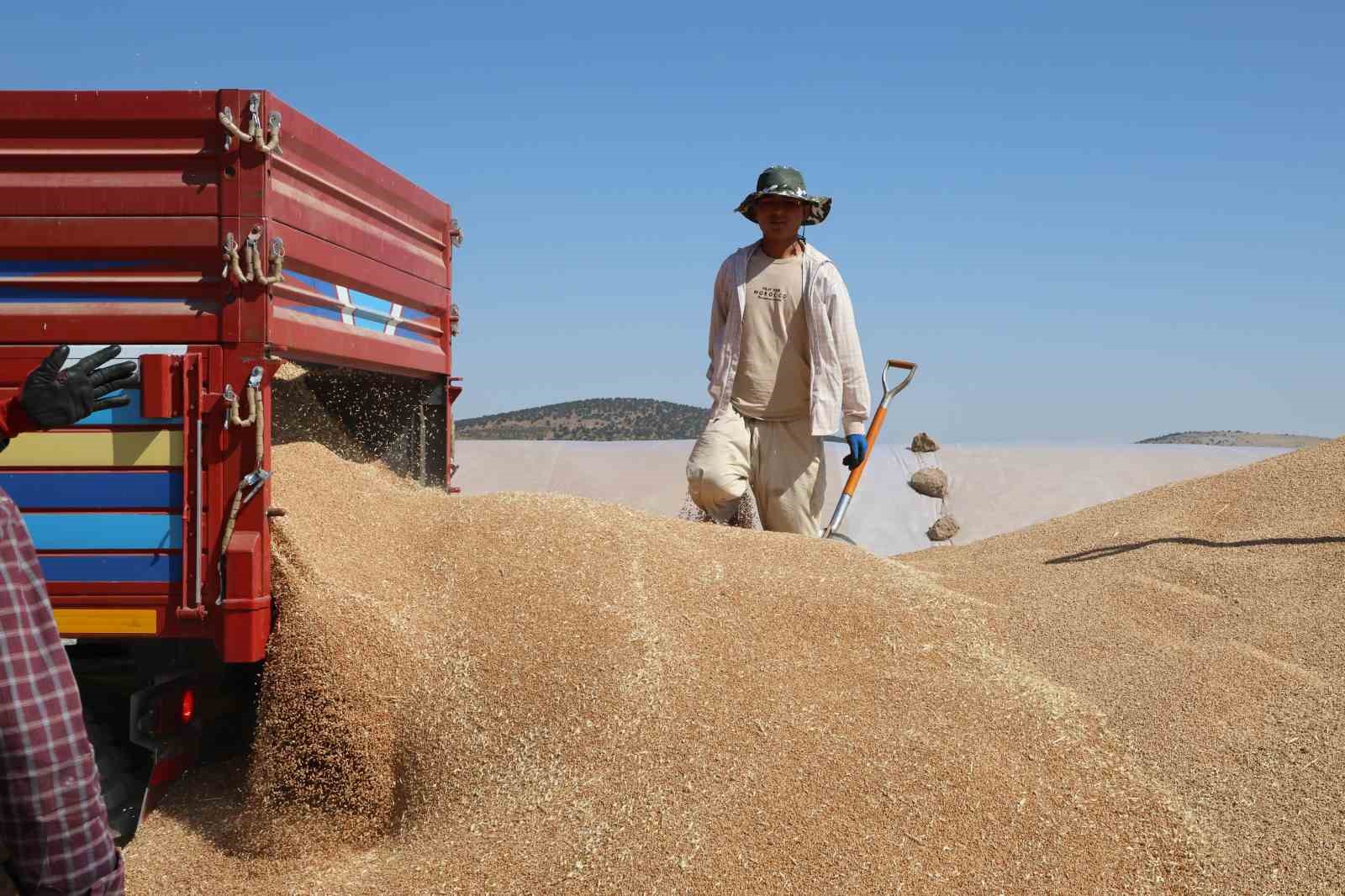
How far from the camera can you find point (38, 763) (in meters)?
1.52

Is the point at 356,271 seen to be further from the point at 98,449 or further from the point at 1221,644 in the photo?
the point at 1221,644

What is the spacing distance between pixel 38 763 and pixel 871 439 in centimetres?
498

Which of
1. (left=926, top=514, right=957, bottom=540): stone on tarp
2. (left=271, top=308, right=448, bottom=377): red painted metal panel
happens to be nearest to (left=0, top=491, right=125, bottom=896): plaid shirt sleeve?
(left=271, top=308, right=448, bottom=377): red painted metal panel

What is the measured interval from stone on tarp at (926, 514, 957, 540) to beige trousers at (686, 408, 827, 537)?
3.74m

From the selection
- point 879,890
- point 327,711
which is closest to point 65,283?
point 327,711

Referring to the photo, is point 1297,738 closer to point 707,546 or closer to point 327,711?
point 707,546

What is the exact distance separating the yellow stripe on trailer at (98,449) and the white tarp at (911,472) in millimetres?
6486

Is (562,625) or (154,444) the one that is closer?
(154,444)

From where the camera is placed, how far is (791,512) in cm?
575

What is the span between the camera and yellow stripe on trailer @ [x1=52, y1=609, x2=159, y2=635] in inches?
122

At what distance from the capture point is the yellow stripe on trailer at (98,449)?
3.06m

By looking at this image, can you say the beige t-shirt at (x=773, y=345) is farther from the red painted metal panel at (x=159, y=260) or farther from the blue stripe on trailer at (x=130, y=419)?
the blue stripe on trailer at (x=130, y=419)

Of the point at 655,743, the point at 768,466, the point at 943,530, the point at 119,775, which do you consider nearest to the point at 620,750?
the point at 655,743

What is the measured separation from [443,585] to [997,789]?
5.20ft
